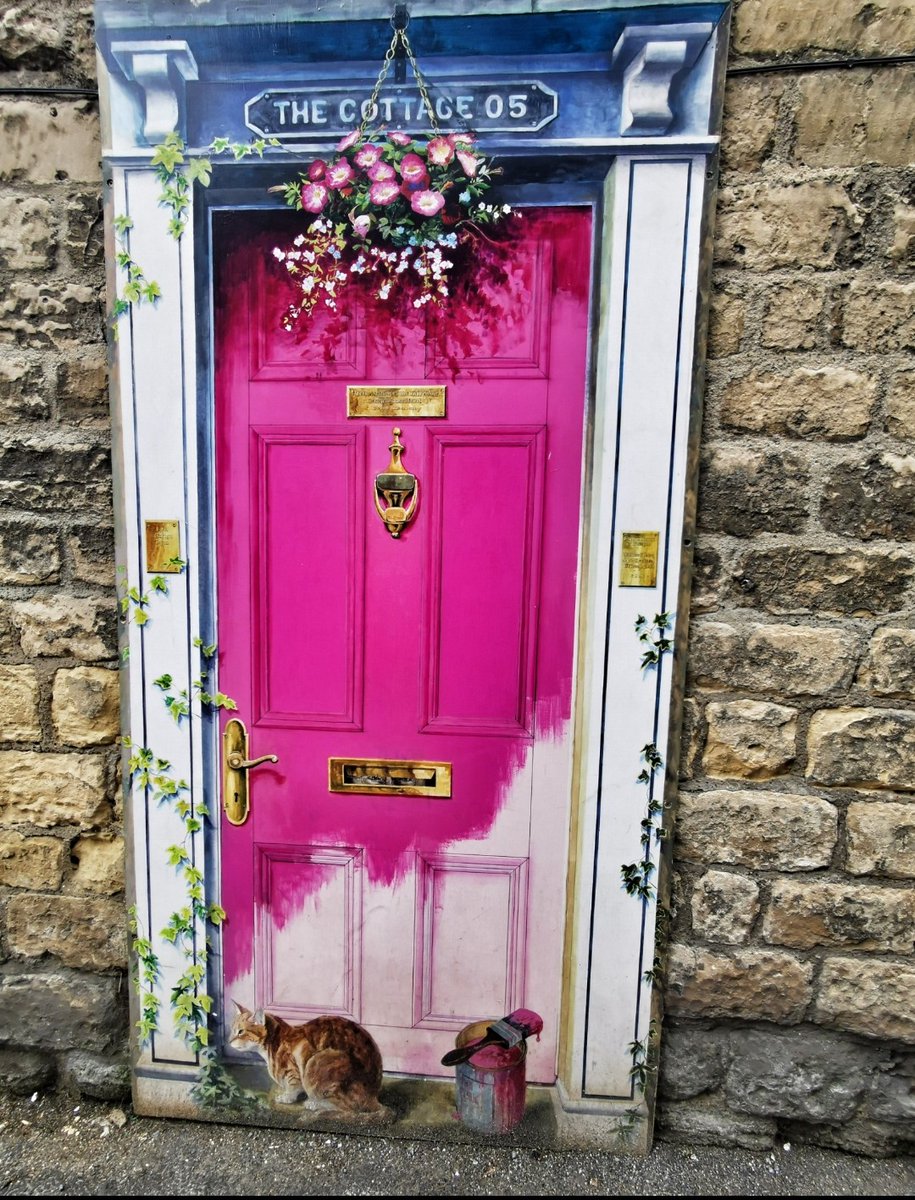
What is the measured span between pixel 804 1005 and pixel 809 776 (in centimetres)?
64

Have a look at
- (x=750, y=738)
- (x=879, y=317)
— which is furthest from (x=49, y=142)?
(x=750, y=738)

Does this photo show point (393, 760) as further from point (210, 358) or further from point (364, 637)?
point (210, 358)

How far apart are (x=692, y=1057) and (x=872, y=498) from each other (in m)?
1.59

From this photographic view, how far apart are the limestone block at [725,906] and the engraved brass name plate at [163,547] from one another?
65.8 inches

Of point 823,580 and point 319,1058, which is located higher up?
point 823,580

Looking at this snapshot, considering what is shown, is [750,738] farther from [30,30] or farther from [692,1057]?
[30,30]

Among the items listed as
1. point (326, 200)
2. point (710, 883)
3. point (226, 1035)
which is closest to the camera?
point (326, 200)

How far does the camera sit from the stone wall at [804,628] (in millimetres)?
1711

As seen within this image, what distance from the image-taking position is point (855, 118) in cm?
170

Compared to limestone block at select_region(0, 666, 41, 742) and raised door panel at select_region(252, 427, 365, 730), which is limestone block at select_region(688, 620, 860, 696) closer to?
raised door panel at select_region(252, 427, 365, 730)

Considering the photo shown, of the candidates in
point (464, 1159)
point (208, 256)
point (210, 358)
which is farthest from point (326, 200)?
point (464, 1159)

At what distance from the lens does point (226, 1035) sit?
217 cm

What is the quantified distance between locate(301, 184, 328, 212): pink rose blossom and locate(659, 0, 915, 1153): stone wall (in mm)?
976

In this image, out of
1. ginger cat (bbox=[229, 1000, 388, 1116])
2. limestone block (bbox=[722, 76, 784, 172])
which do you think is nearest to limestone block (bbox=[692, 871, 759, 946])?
ginger cat (bbox=[229, 1000, 388, 1116])
